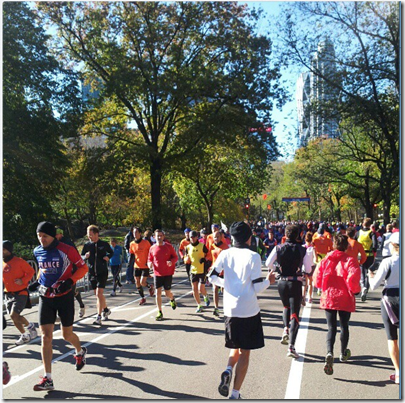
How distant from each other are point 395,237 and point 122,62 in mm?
20167

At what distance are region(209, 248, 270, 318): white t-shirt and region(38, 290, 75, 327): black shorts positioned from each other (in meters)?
2.14

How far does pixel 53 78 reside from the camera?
20375mm

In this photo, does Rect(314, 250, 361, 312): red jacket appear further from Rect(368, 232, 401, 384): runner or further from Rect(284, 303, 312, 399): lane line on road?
Rect(284, 303, 312, 399): lane line on road

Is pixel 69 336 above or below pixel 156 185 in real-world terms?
below

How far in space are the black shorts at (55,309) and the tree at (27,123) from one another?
12.6 meters

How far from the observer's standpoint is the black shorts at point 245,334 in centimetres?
480

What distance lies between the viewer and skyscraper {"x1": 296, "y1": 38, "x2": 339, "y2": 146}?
62.3ft

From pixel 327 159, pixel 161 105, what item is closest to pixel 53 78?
pixel 161 105

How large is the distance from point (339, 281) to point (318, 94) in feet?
52.9

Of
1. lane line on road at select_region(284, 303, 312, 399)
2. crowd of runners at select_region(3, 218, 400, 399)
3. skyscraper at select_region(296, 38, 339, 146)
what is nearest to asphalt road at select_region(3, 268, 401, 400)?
lane line on road at select_region(284, 303, 312, 399)

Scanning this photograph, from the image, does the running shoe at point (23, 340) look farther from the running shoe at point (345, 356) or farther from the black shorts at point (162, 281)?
the running shoe at point (345, 356)

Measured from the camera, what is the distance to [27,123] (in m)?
18.7

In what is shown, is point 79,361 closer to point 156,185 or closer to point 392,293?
point 392,293

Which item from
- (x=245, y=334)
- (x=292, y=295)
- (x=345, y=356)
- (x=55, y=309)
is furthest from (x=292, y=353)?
(x=55, y=309)
